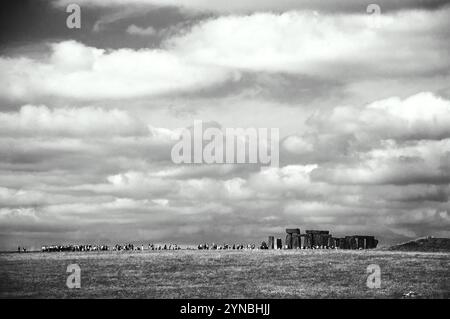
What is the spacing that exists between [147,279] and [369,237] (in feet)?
134

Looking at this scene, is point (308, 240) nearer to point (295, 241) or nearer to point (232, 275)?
point (295, 241)

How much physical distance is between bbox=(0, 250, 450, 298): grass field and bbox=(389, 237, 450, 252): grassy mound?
7.37 meters

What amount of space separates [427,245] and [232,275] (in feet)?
101

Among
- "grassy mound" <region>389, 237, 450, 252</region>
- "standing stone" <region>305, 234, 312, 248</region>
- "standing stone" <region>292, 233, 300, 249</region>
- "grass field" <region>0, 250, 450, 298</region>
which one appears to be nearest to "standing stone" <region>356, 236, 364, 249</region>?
"standing stone" <region>305, 234, 312, 248</region>

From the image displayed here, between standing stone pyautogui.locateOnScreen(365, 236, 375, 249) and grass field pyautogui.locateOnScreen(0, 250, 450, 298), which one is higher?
standing stone pyautogui.locateOnScreen(365, 236, 375, 249)

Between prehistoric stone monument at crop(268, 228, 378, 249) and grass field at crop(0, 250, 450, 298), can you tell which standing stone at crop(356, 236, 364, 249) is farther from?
grass field at crop(0, 250, 450, 298)

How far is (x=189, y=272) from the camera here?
2501 inches

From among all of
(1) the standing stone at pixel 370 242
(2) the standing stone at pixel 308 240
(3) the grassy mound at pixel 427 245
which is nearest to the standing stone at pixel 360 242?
(1) the standing stone at pixel 370 242

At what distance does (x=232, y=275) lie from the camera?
61781mm

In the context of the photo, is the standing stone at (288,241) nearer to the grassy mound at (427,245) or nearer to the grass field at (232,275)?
the grassy mound at (427,245)

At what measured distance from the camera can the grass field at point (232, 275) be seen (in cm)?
5538

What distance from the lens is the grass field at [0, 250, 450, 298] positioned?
55.4m

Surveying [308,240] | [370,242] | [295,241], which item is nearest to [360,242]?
[370,242]
